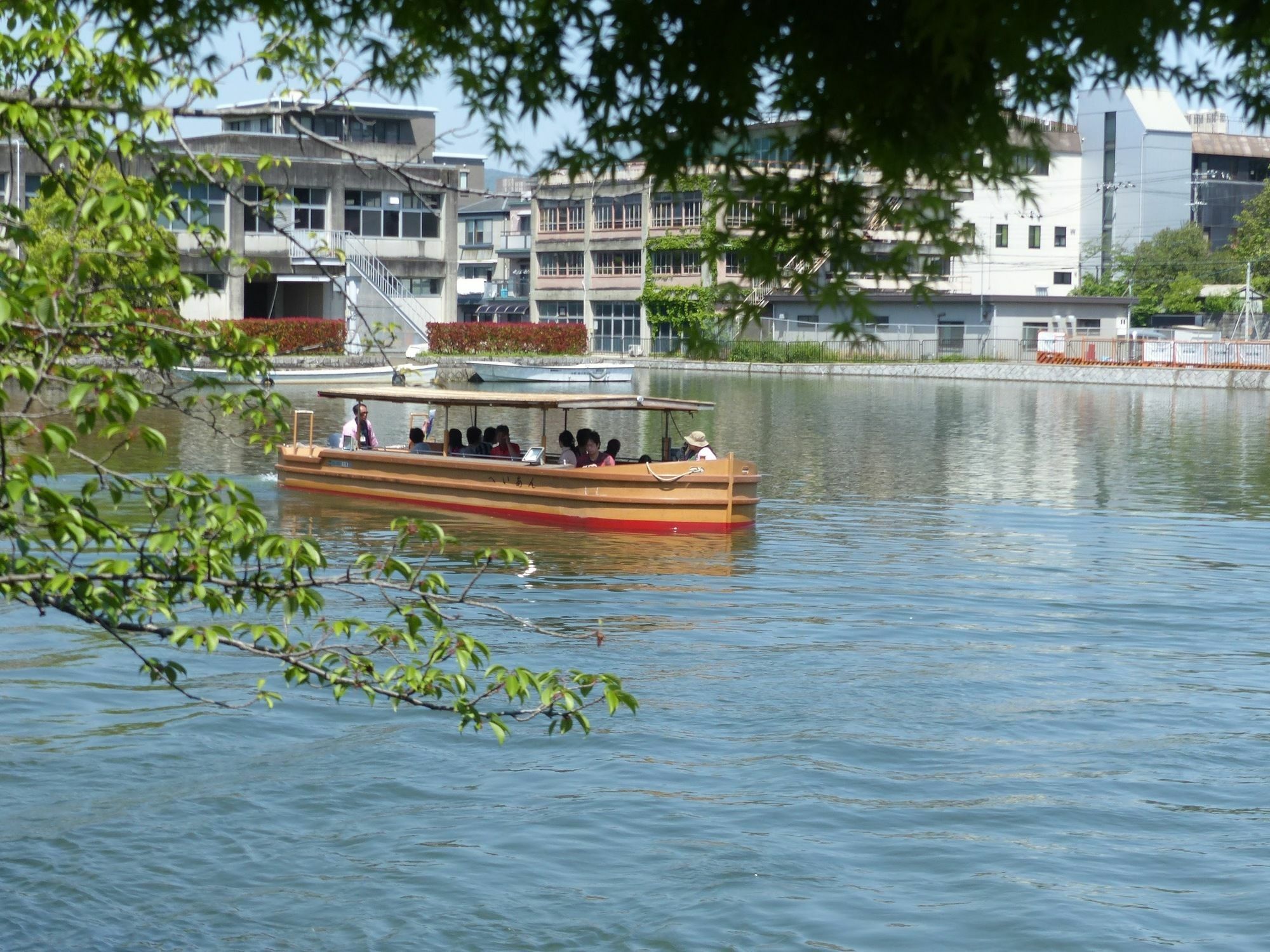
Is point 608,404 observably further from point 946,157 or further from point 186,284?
point 946,157

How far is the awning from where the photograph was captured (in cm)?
6856

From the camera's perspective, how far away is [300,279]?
70250mm

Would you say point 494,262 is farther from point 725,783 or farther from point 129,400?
point 129,400

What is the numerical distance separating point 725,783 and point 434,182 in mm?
5957

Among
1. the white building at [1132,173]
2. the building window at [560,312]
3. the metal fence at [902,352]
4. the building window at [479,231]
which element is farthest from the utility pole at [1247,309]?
the building window at [479,231]

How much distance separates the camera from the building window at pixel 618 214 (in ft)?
279

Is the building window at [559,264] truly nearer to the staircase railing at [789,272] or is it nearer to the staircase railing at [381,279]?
the staircase railing at [381,279]

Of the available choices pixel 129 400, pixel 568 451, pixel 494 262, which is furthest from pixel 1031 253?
pixel 129 400

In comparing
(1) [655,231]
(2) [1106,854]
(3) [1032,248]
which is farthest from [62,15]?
(3) [1032,248]

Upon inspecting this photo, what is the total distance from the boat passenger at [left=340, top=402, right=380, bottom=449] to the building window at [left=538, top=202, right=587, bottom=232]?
60.1 metres

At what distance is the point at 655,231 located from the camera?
84000 millimetres

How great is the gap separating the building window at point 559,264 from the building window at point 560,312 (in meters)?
1.54

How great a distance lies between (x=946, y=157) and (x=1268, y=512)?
82.6 ft

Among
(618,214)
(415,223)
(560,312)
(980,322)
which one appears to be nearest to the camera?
(415,223)
